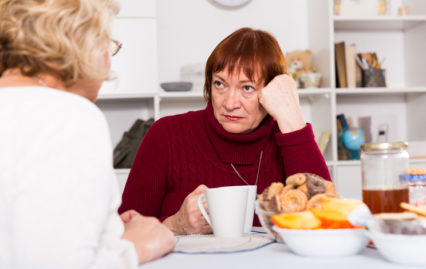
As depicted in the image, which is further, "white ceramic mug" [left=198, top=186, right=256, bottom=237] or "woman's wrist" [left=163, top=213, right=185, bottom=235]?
"woman's wrist" [left=163, top=213, right=185, bottom=235]

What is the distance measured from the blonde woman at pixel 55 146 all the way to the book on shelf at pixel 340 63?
250 centimetres

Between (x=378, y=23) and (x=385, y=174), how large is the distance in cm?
262

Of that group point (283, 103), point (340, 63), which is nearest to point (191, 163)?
point (283, 103)

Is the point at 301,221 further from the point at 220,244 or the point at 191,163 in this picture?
the point at 191,163

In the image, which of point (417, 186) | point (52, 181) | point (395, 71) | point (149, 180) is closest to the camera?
point (52, 181)

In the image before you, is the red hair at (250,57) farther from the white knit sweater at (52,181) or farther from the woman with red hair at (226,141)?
the white knit sweater at (52,181)

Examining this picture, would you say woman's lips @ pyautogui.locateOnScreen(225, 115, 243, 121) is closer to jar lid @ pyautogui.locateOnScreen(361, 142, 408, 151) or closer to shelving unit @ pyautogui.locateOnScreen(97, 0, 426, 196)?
jar lid @ pyautogui.locateOnScreen(361, 142, 408, 151)

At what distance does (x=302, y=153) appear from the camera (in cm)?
144

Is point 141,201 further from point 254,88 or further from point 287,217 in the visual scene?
point 287,217

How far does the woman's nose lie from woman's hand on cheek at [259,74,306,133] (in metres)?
0.07

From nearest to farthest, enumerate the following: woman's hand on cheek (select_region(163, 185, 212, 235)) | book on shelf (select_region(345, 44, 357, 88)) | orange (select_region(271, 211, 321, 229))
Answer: orange (select_region(271, 211, 321, 229)), woman's hand on cheek (select_region(163, 185, 212, 235)), book on shelf (select_region(345, 44, 357, 88))

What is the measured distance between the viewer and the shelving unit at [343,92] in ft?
10.00

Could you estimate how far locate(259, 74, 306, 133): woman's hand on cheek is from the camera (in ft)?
4.88

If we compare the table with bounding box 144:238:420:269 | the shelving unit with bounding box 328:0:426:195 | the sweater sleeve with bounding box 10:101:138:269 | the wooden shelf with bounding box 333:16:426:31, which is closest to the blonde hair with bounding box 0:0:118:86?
the sweater sleeve with bounding box 10:101:138:269
